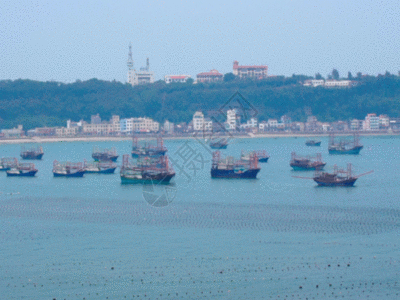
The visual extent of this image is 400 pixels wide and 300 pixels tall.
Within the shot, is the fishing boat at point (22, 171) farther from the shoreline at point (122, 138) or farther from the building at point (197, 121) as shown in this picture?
the building at point (197, 121)

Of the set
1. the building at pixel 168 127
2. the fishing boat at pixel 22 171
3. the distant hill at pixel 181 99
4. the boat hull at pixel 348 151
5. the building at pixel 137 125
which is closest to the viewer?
the fishing boat at pixel 22 171

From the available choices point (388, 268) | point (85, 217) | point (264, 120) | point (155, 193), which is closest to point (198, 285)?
point (388, 268)

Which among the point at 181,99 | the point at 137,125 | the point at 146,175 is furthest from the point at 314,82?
the point at 146,175

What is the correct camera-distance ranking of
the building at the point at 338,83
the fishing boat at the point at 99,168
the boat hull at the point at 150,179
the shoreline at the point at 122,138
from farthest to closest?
the building at the point at 338,83
the shoreline at the point at 122,138
the fishing boat at the point at 99,168
the boat hull at the point at 150,179

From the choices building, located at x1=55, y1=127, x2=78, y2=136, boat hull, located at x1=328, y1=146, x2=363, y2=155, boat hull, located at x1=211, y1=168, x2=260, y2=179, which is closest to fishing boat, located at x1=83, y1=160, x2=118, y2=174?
boat hull, located at x1=211, y1=168, x2=260, y2=179

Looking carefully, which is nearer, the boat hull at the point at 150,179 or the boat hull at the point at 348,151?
the boat hull at the point at 150,179

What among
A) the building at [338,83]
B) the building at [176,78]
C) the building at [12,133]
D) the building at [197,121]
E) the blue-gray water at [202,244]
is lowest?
the blue-gray water at [202,244]

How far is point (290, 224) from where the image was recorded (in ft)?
76.3

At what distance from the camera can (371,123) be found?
125 m

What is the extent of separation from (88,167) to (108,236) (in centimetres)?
2228

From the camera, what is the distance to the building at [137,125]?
12031 centimetres

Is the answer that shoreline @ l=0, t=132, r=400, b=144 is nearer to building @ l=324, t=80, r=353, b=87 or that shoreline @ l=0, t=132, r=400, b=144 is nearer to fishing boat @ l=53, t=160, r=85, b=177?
building @ l=324, t=80, r=353, b=87

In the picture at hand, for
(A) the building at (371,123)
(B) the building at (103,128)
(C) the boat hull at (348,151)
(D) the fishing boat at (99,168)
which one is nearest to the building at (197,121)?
(B) the building at (103,128)

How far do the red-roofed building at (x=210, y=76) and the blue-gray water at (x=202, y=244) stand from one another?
130810 mm
